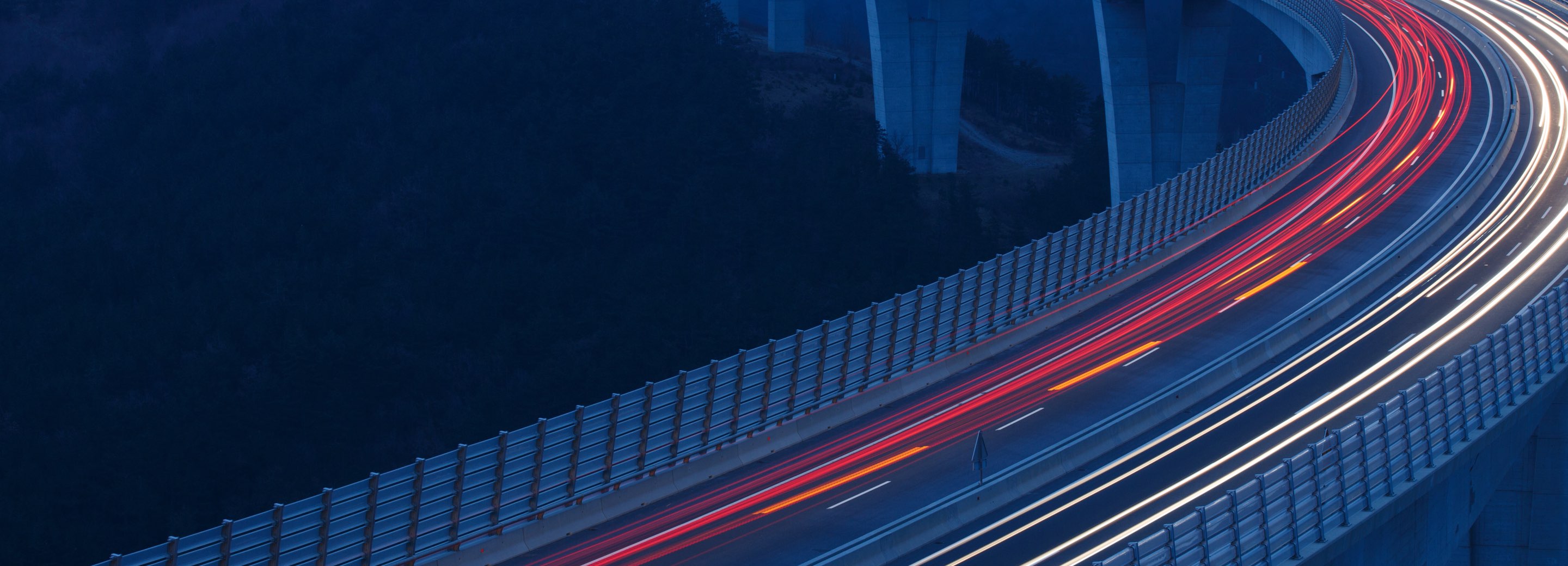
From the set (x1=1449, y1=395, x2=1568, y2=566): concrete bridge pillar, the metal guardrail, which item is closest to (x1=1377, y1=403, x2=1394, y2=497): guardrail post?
(x1=1449, y1=395, x2=1568, y2=566): concrete bridge pillar

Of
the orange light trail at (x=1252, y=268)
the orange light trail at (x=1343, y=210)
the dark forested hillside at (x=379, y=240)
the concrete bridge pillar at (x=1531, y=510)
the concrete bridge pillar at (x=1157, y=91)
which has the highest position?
the concrete bridge pillar at (x=1531, y=510)

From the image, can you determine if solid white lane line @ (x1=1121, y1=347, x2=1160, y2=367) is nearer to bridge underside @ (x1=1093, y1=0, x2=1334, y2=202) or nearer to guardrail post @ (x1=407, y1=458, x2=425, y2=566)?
guardrail post @ (x1=407, y1=458, x2=425, y2=566)

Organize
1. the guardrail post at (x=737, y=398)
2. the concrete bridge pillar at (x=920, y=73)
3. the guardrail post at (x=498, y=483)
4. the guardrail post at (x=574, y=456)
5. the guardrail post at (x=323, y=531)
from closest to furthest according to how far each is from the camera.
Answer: the guardrail post at (x=323, y=531) < the guardrail post at (x=498, y=483) < the guardrail post at (x=574, y=456) < the guardrail post at (x=737, y=398) < the concrete bridge pillar at (x=920, y=73)

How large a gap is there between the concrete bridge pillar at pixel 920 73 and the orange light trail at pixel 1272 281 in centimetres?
3564

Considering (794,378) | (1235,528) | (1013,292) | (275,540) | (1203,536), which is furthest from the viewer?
(1013,292)

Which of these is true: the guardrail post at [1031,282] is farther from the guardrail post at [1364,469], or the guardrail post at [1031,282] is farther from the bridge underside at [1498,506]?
the guardrail post at [1364,469]

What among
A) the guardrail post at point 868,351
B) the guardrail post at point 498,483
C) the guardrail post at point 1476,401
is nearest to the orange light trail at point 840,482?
the guardrail post at point 868,351

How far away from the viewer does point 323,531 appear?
1565cm

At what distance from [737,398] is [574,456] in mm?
3046

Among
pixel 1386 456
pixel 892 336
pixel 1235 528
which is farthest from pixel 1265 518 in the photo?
pixel 892 336

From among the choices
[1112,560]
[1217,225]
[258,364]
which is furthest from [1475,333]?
[258,364]

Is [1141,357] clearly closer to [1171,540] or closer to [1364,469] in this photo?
[1364,469]

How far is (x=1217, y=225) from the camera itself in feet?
111

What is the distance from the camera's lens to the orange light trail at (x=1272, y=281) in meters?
28.6
